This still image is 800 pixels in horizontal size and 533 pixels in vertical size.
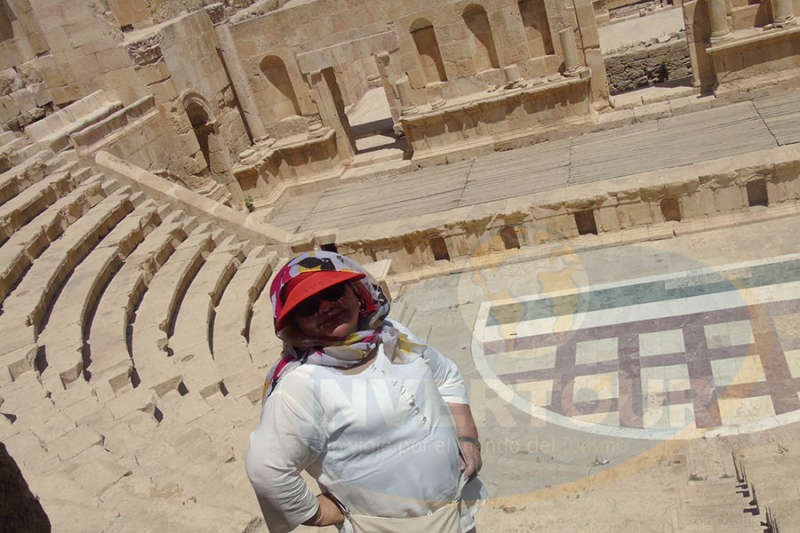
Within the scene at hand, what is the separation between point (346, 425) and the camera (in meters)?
2.75

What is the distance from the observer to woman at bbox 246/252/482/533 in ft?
8.81

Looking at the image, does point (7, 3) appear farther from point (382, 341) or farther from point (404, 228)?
point (382, 341)

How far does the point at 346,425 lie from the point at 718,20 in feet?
38.1

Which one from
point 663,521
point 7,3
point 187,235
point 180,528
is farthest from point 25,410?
point 7,3

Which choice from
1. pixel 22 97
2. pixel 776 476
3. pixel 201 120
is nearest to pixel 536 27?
pixel 201 120

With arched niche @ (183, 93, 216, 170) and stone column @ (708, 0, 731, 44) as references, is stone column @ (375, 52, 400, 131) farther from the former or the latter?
stone column @ (708, 0, 731, 44)

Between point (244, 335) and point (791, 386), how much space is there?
5.19m

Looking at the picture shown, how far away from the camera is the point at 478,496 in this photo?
314 cm

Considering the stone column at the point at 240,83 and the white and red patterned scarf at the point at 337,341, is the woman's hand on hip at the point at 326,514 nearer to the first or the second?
the white and red patterned scarf at the point at 337,341

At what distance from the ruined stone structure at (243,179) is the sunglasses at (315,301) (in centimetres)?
174

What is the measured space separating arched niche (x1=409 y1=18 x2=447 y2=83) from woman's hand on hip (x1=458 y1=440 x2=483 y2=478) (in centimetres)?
1139

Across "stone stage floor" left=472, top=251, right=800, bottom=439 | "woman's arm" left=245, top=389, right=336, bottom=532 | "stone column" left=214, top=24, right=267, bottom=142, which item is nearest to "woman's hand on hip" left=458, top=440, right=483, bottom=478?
"woman's arm" left=245, top=389, right=336, bottom=532

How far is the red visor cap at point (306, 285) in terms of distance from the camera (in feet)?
9.17

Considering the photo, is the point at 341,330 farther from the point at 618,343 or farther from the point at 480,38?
the point at 480,38
